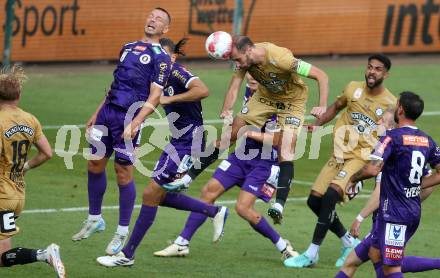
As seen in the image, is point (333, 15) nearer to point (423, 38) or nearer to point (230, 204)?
point (423, 38)

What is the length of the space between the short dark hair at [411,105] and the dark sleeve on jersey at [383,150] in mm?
316

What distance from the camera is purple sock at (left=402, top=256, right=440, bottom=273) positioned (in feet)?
40.7

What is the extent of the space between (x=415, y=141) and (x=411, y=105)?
36 centimetres

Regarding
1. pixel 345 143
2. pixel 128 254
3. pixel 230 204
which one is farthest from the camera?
pixel 230 204

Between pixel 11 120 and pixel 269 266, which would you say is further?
pixel 269 266

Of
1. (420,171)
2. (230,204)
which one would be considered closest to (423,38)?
(230,204)

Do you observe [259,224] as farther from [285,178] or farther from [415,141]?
[415,141]

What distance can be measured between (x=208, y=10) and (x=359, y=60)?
490 cm

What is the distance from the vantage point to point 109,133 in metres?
13.9

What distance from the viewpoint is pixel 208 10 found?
1221 inches

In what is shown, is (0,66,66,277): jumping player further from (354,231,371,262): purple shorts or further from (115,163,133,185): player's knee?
(354,231,371,262): purple shorts

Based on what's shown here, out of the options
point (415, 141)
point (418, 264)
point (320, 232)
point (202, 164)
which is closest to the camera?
point (415, 141)

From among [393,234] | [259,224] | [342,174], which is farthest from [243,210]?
[393,234]

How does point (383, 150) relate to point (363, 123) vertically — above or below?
above
